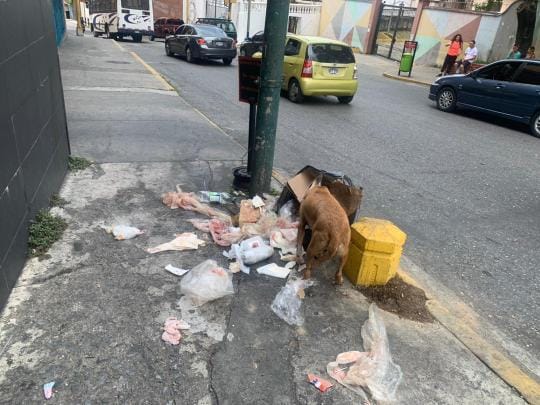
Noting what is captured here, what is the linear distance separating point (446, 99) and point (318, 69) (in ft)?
12.7

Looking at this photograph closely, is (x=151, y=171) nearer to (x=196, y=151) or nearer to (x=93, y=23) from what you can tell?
(x=196, y=151)

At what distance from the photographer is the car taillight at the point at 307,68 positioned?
10859 millimetres

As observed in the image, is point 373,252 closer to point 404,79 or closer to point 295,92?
point 295,92

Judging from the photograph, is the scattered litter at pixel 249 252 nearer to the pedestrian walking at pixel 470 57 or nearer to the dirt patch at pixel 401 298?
the dirt patch at pixel 401 298

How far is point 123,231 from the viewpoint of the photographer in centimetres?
392

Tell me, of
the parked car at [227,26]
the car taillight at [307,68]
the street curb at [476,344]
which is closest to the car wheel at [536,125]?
the car taillight at [307,68]

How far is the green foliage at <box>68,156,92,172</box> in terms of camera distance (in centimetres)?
526

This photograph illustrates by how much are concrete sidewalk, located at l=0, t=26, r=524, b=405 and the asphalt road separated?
3.21 ft

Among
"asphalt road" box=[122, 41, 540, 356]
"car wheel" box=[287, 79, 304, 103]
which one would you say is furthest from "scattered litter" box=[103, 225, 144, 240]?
"car wheel" box=[287, 79, 304, 103]

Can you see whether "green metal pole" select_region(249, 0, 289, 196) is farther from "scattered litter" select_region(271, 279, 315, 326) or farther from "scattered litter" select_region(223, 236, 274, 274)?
"scattered litter" select_region(271, 279, 315, 326)

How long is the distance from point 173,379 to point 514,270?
3.41 m

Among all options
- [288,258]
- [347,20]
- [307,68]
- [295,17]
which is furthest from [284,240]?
[295,17]

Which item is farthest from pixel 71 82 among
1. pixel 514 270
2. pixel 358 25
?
pixel 358 25

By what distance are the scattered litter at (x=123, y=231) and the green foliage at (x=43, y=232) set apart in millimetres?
408
